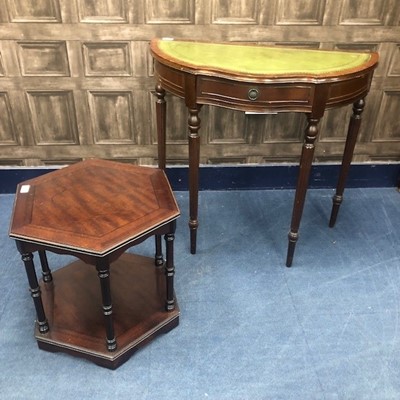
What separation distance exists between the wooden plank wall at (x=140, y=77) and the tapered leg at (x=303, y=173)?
67 cm

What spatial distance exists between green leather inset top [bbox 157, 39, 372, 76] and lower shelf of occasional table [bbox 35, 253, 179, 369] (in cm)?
89

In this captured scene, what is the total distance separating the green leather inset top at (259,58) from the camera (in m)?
1.70

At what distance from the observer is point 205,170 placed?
2.61 m

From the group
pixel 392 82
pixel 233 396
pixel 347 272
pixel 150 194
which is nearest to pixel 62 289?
pixel 150 194

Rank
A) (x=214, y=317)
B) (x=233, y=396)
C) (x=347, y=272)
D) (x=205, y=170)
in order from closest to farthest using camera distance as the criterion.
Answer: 1. (x=233, y=396)
2. (x=214, y=317)
3. (x=347, y=272)
4. (x=205, y=170)

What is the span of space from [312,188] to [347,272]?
71 cm

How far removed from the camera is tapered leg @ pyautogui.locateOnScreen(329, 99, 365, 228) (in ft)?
6.75

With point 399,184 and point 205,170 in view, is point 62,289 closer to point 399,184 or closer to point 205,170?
point 205,170

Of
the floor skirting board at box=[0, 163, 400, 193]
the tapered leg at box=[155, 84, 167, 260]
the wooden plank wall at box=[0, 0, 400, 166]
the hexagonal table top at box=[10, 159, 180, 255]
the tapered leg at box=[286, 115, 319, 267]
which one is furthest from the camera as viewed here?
the floor skirting board at box=[0, 163, 400, 193]

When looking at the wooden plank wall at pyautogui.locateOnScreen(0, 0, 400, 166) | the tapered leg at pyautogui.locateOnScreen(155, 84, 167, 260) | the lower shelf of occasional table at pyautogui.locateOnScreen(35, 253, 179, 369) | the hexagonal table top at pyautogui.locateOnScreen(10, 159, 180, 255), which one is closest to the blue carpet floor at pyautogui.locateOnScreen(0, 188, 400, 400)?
the lower shelf of occasional table at pyautogui.locateOnScreen(35, 253, 179, 369)

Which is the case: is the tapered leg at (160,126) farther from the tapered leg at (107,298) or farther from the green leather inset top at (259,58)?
the tapered leg at (107,298)

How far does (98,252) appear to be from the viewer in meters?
1.38

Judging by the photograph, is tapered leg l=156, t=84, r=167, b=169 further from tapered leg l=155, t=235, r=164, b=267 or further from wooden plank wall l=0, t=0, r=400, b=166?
tapered leg l=155, t=235, r=164, b=267

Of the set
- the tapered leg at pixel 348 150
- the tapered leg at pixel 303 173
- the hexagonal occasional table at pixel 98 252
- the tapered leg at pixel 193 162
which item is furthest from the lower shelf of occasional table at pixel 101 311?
the tapered leg at pixel 348 150
